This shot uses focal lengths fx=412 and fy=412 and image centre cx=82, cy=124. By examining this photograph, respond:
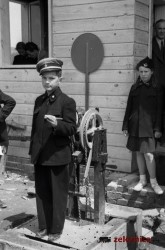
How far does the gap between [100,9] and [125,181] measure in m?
2.79

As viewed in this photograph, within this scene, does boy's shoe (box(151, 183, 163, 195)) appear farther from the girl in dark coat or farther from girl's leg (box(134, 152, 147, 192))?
girl's leg (box(134, 152, 147, 192))

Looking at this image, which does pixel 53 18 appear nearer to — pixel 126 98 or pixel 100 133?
pixel 126 98

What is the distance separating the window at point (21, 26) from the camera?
8148mm

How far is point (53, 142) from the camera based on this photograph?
4070mm

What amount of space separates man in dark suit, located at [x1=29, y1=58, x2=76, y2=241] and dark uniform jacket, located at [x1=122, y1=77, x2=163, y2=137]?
2.02 metres

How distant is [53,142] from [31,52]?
453cm

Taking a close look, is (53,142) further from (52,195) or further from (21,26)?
(21,26)

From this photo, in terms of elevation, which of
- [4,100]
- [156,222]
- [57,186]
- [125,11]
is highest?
[125,11]

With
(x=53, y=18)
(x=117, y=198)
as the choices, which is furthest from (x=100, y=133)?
(x=53, y=18)

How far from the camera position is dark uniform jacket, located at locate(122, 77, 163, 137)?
591 centimetres

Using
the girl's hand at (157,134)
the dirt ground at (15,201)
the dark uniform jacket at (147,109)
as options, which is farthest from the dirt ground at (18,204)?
the dark uniform jacket at (147,109)

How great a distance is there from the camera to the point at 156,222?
552cm

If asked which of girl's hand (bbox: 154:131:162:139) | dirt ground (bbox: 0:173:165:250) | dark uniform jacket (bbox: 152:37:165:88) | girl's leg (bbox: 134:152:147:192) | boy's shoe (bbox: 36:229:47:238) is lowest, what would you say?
dirt ground (bbox: 0:173:165:250)

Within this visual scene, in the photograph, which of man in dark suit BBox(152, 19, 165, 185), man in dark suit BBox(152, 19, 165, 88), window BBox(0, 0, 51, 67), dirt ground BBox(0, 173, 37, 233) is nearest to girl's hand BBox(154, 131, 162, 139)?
man in dark suit BBox(152, 19, 165, 185)
